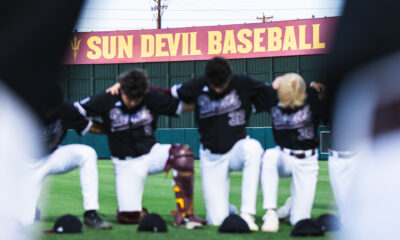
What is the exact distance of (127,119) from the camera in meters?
3.49

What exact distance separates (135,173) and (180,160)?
37 cm

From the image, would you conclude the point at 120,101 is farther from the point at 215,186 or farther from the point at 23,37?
the point at 23,37

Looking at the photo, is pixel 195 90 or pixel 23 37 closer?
pixel 23 37

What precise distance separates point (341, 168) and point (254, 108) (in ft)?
4.03

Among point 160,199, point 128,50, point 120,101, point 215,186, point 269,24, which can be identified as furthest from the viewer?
point 128,50

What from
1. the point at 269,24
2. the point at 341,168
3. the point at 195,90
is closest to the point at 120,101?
the point at 195,90

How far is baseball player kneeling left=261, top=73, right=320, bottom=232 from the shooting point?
120 inches

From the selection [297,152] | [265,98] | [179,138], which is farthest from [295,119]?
[179,138]

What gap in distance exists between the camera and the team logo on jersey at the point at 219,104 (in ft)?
11.1

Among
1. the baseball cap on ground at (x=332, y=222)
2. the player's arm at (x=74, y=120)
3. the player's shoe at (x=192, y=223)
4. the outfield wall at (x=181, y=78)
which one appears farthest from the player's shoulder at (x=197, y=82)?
the outfield wall at (x=181, y=78)

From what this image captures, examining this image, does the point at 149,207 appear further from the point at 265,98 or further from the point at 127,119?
the point at 265,98

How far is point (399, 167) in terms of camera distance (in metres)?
0.51

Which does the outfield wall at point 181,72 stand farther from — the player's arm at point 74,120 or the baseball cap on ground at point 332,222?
the baseball cap on ground at point 332,222

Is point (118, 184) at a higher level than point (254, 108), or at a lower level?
lower
